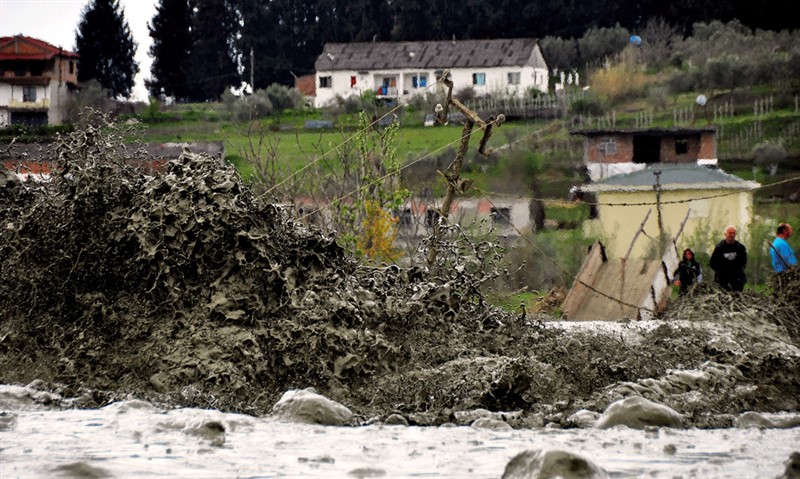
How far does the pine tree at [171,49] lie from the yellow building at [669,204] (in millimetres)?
50142

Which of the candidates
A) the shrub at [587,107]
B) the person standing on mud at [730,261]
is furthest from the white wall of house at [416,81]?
the person standing on mud at [730,261]

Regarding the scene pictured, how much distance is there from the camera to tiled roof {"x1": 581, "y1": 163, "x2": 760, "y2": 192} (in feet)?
154

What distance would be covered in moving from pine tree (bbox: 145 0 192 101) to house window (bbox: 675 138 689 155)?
46.2 meters

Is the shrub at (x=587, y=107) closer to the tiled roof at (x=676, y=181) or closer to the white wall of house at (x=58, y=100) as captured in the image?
the white wall of house at (x=58, y=100)

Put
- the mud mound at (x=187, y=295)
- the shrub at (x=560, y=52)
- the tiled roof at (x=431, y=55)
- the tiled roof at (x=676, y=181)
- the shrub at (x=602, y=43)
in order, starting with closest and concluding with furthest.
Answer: the mud mound at (x=187, y=295)
the tiled roof at (x=676, y=181)
the shrub at (x=602, y=43)
the tiled roof at (x=431, y=55)
the shrub at (x=560, y=52)

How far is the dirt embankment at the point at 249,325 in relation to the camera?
13641mm

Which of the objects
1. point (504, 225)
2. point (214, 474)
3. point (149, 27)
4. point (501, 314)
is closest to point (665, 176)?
point (504, 225)

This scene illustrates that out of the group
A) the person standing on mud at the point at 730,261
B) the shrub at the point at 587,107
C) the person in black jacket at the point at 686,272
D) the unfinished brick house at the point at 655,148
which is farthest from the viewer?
the shrub at the point at 587,107

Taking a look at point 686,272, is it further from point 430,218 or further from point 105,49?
point 105,49

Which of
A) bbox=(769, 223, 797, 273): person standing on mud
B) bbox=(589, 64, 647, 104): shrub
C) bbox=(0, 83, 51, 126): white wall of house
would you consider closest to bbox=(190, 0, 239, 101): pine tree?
bbox=(0, 83, 51, 126): white wall of house

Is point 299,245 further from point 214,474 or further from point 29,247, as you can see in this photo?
point 214,474

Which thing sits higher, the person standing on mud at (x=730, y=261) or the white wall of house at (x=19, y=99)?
the white wall of house at (x=19, y=99)

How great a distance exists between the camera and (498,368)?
13.6m

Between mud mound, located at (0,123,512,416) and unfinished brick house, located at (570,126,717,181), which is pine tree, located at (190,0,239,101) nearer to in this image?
unfinished brick house, located at (570,126,717,181)
